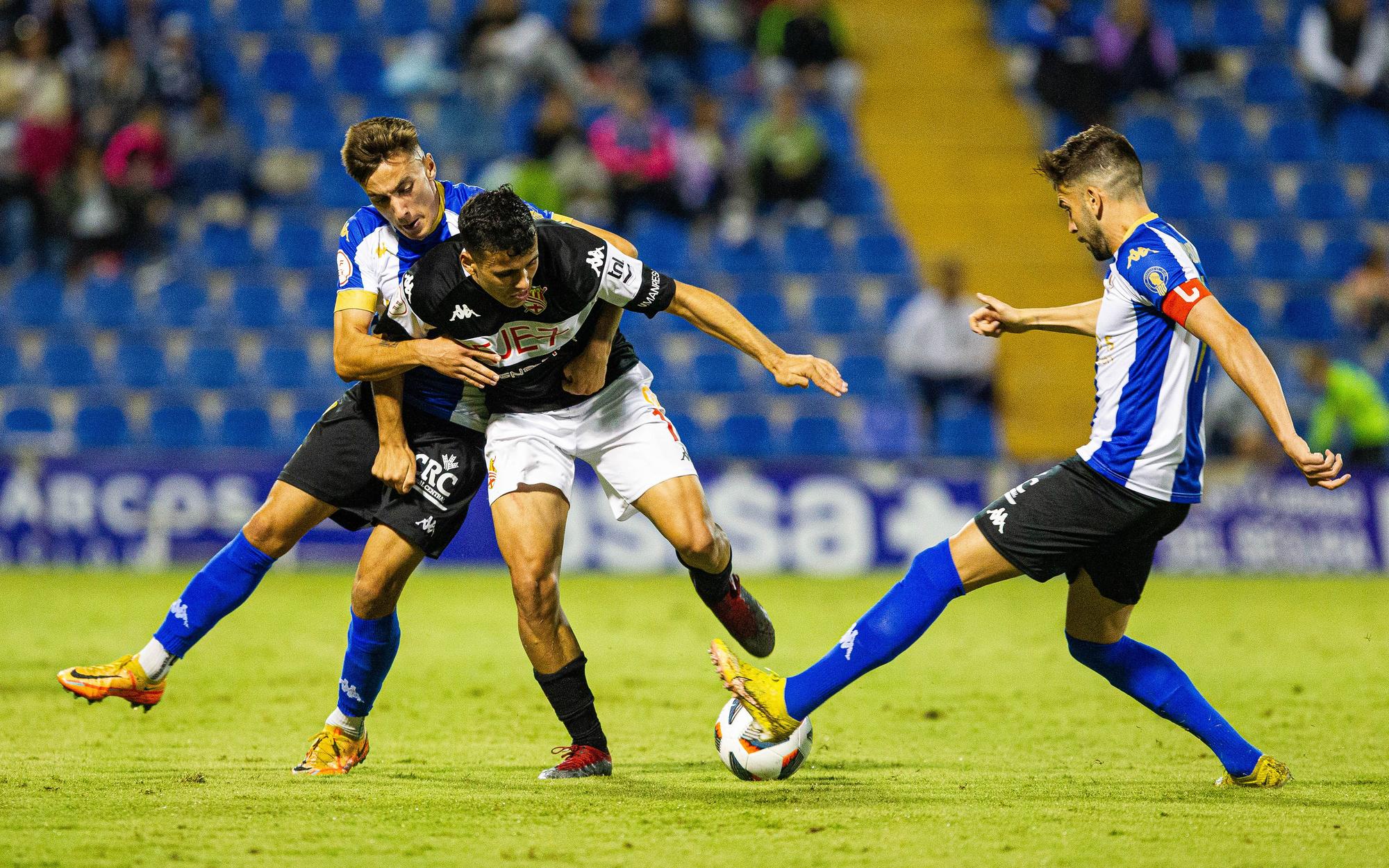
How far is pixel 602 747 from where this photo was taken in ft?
19.1

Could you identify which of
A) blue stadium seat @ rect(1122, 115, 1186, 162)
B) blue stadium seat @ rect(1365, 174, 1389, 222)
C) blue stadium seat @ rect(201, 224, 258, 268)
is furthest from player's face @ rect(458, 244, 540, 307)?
blue stadium seat @ rect(1365, 174, 1389, 222)

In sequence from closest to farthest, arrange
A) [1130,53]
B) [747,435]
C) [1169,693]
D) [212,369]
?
1. [1169,693]
2. [747,435]
3. [212,369]
4. [1130,53]

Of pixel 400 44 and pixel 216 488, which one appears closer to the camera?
pixel 216 488

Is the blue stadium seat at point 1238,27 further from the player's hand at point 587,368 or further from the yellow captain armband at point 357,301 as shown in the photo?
the yellow captain armband at point 357,301

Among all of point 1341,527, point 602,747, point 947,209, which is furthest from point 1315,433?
point 602,747

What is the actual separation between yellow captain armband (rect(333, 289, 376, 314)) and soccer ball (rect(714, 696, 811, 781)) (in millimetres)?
1981

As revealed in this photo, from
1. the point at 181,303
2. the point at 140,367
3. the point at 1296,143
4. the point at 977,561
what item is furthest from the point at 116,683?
the point at 1296,143

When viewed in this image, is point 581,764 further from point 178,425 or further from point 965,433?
point 178,425

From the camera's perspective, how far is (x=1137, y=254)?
5133 mm

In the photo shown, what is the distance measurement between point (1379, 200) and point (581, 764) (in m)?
14.3

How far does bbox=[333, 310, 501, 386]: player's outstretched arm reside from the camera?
546 centimetres

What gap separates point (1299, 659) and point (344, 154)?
645 centimetres

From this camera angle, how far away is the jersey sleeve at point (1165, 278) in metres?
4.98

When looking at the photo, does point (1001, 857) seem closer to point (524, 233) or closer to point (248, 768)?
point (524, 233)
